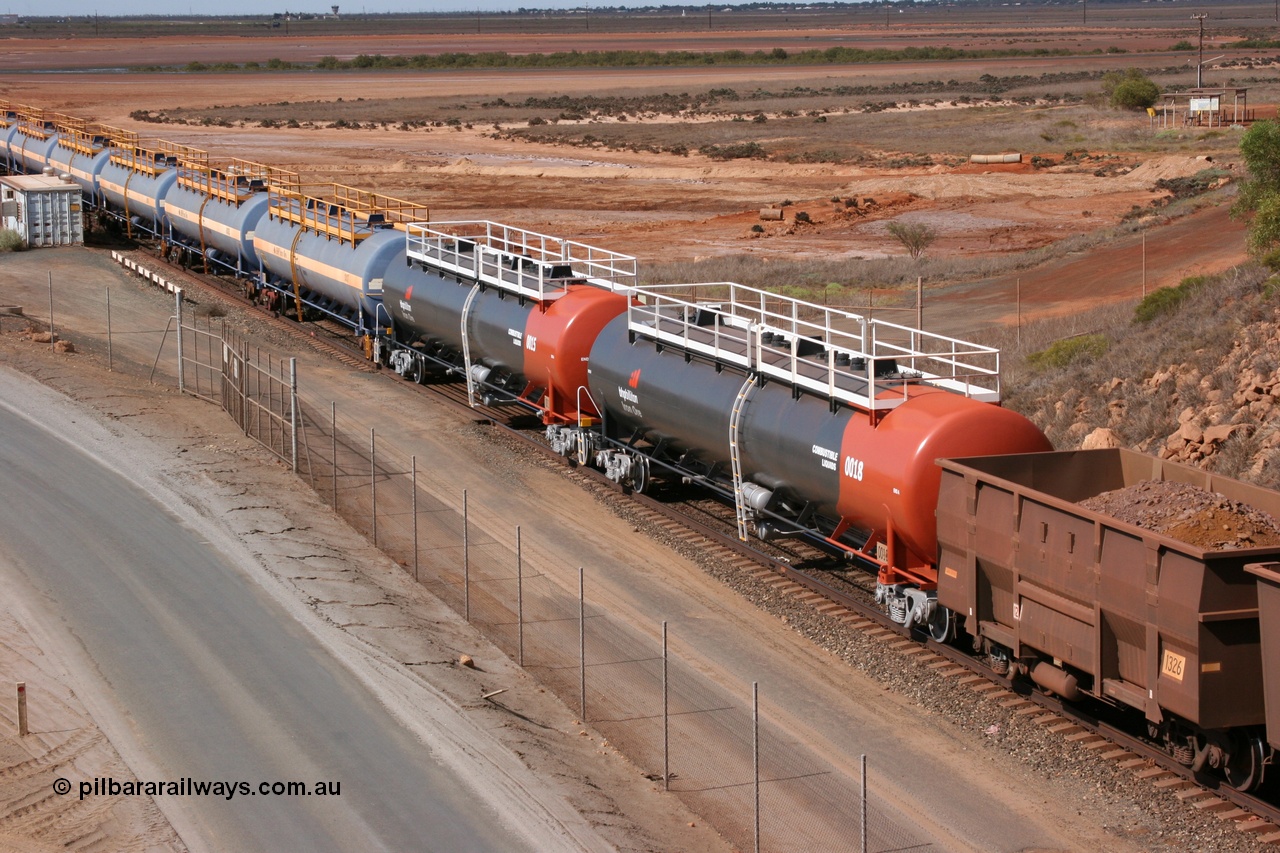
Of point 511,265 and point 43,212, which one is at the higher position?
point 43,212

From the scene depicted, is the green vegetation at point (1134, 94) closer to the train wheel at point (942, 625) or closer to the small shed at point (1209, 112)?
the small shed at point (1209, 112)

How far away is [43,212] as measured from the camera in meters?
58.5

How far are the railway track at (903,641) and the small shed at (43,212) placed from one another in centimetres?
3208

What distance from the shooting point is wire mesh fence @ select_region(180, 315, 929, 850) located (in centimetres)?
1538

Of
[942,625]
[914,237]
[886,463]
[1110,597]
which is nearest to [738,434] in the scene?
[886,463]

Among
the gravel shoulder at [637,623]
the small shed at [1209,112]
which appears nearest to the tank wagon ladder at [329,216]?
the gravel shoulder at [637,623]

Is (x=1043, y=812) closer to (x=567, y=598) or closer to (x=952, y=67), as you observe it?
(x=567, y=598)

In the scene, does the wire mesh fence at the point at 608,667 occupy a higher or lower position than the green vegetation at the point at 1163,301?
lower

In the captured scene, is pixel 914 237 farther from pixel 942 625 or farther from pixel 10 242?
pixel 942 625

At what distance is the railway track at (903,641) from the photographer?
15.4m

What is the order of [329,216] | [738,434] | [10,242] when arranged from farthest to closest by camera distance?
[10,242] < [329,216] < [738,434]

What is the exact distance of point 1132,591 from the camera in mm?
15156

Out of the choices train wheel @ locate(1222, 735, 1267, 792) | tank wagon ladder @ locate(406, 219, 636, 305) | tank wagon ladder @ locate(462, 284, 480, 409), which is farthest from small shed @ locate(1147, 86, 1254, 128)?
train wheel @ locate(1222, 735, 1267, 792)

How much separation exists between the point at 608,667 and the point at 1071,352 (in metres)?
18.9
